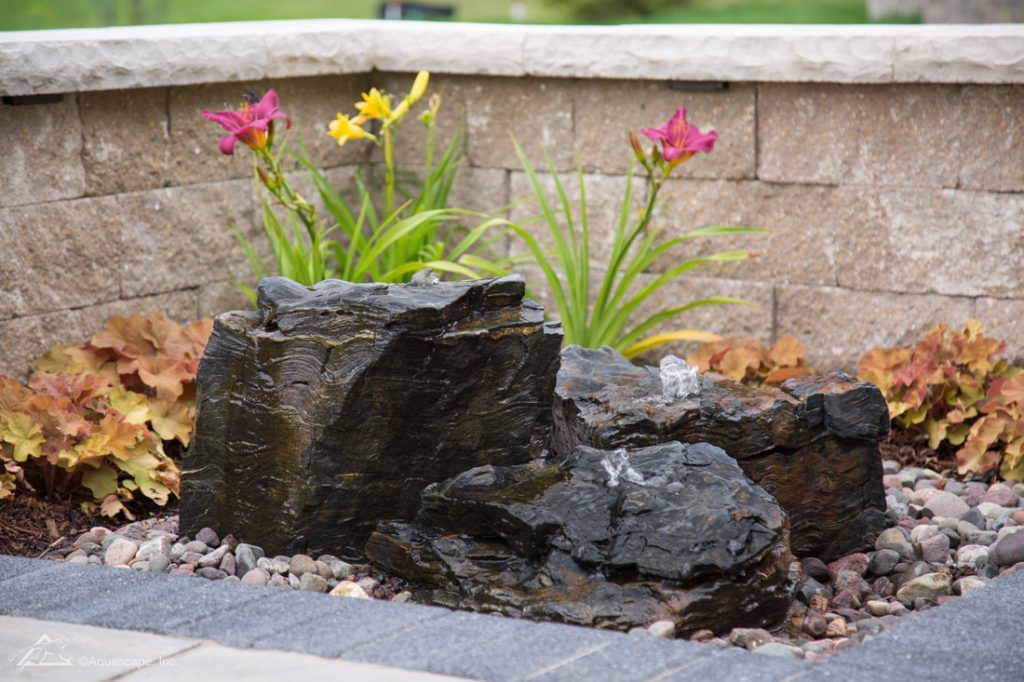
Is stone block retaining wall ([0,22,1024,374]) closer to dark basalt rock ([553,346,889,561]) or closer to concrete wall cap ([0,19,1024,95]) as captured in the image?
concrete wall cap ([0,19,1024,95])

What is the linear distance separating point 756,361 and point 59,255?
260 cm

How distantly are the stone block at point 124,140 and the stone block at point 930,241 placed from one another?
2.65m

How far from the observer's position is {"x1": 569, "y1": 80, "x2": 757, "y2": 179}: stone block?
204 inches

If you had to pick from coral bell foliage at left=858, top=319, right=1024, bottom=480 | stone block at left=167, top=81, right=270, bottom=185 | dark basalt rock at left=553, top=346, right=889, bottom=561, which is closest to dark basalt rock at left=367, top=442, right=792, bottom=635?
dark basalt rock at left=553, top=346, right=889, bottom=561

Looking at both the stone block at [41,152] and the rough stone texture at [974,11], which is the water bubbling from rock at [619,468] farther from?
the rough stone texture at [974,11]

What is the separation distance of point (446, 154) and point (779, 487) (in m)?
2.67

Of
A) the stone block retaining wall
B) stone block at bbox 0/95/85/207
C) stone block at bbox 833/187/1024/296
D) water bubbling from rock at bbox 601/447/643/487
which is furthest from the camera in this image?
stone block at bbox 833/187/1024/296

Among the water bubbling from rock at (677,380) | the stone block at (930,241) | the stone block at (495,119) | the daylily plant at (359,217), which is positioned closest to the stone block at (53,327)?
the daylily plant at (359,217)

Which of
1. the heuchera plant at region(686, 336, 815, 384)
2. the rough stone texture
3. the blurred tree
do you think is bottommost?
the heuchera plant at region(686, 336, 815, 384)

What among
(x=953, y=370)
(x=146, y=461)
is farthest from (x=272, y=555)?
(x=953, y=370)

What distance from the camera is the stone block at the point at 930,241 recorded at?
477cm

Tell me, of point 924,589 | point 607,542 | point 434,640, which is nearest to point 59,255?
point 607,542

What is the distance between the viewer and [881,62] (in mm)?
4773

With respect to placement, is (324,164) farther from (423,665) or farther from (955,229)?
(423,665)
